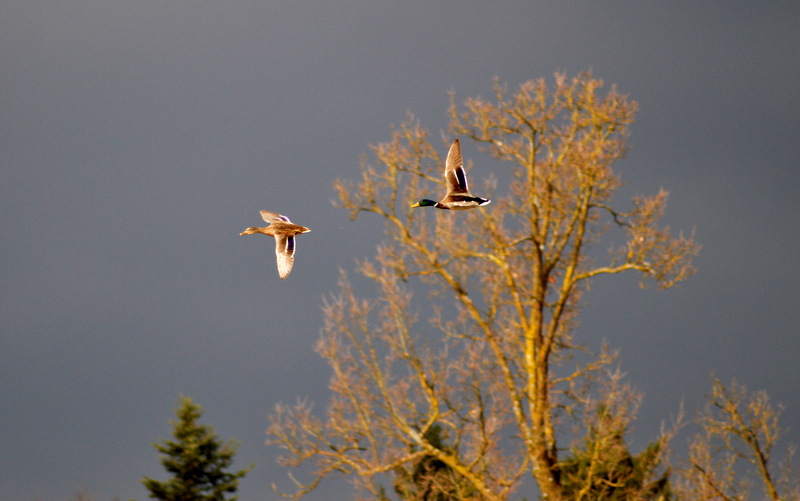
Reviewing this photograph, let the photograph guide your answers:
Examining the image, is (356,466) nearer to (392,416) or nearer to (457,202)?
(392,416)

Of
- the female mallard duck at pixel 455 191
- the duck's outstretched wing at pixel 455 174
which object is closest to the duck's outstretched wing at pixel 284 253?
the female mallard duck at pixel 455 191

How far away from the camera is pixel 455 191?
814 cm

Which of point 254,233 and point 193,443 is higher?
point 193,443

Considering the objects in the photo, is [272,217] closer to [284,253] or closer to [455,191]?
[284,253]

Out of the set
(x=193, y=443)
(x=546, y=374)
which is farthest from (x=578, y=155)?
(x=193, y=443)

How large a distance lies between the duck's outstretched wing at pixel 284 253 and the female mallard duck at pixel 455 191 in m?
1.32

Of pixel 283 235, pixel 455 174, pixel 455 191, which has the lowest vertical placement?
pixel 283 235

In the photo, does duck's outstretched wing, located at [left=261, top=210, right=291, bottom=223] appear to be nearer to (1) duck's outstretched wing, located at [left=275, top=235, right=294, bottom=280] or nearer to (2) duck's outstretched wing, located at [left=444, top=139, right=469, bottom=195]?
(1) duck's outstretched wing, located at [left=275, top=235, right=294, bottom=280]

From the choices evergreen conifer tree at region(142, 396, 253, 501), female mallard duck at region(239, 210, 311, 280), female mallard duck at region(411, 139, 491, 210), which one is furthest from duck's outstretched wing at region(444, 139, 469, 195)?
evergreen conifer tree at region(142, 396, 253, 501)

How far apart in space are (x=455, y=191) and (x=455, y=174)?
0.87ft

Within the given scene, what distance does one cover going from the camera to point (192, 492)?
20.6m

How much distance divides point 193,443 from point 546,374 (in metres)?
10.4

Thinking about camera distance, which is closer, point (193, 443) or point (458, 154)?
point (458, 154)

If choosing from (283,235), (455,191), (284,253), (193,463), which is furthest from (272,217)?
(193,463)
